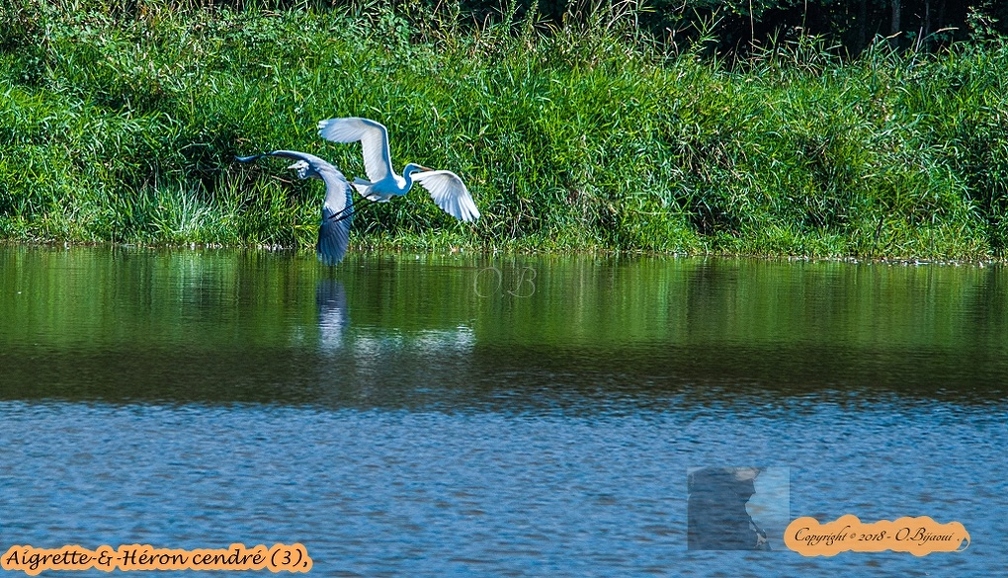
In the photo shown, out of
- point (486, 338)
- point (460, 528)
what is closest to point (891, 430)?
point (460, 528)

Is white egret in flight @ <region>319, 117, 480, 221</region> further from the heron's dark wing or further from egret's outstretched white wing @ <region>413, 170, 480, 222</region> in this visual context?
the heron's dark wing

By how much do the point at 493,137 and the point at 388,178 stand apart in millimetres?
3296

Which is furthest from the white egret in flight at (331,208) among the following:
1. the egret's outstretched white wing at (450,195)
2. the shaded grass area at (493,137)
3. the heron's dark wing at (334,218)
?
the shaded grass area at (493,137)

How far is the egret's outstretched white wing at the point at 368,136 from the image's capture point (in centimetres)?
1218

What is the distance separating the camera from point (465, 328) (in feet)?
27.9

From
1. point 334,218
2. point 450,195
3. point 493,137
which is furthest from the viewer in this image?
point 493,137

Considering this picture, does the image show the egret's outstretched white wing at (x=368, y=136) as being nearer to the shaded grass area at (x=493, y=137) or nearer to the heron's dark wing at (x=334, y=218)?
the heron's dark wing at (x=334, y=218)

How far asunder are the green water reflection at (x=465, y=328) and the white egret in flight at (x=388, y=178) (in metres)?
0.55

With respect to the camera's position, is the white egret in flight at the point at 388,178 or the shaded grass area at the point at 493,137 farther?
the shaded grass area at the point at 493,137

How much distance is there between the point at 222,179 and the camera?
1502 cm

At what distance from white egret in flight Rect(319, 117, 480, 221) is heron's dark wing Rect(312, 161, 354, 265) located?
0.26m

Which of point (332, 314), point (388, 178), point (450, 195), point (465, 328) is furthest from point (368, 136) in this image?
point (465, 328)

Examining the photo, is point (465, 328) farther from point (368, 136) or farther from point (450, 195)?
point (368, 136)

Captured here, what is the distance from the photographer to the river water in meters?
4.09
